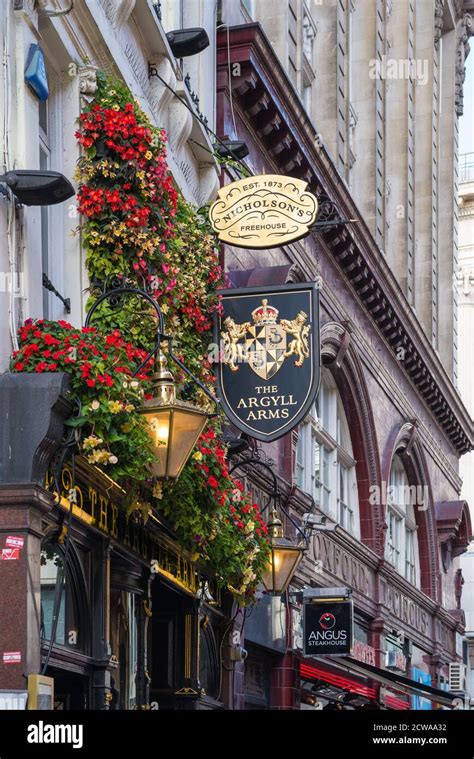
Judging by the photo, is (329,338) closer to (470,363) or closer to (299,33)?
(299,33)

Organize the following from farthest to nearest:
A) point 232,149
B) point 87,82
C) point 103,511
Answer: point 232,149 → point 87,82 → point 103,511

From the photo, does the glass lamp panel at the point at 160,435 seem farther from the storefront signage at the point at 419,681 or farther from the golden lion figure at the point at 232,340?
the storefront signage at the point at 419,681

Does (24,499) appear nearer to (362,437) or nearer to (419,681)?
(362,437)

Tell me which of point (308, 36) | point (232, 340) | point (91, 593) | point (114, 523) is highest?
point (308, 36)

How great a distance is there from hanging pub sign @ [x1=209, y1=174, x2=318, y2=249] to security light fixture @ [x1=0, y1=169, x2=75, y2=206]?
16.8ft

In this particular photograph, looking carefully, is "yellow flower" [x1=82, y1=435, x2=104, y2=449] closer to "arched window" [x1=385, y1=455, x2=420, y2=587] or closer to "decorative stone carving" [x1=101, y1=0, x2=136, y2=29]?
"decorative stone carving" [x1=101, y1=0, x2=136, y2=29]

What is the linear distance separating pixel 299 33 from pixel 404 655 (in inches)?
537

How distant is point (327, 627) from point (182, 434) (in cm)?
1146

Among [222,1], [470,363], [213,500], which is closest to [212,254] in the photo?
[213,500]

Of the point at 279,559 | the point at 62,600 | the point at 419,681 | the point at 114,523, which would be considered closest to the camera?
the point at 62,600

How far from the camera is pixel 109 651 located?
14.2 m

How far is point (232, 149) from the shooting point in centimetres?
2127

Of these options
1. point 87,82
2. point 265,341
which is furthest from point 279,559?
point 87,82

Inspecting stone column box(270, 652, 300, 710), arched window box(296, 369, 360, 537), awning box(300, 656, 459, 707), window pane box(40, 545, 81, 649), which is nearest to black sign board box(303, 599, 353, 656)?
stone column box(270, 652, 300, 710)
